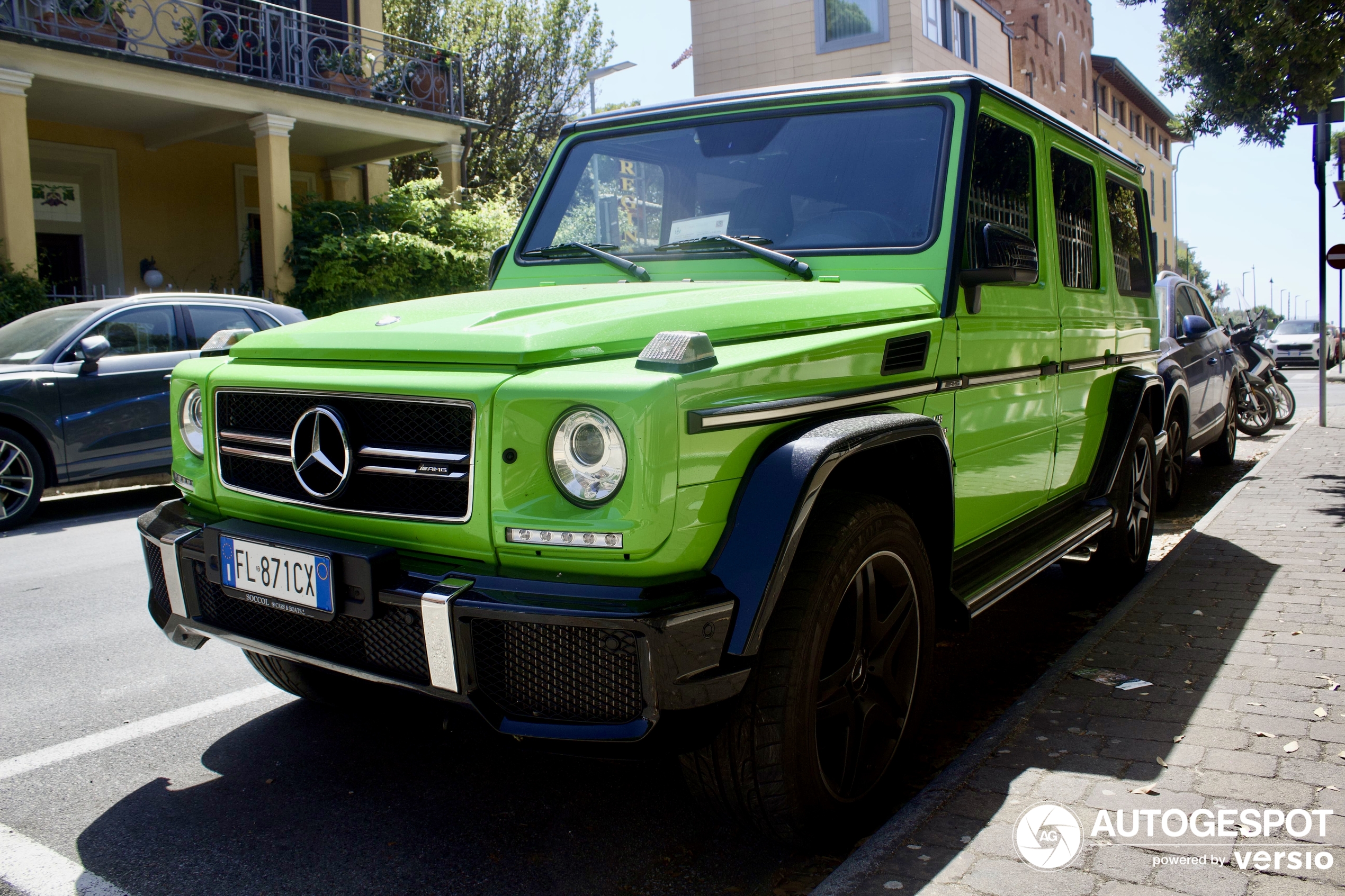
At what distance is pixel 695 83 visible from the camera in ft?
94.3

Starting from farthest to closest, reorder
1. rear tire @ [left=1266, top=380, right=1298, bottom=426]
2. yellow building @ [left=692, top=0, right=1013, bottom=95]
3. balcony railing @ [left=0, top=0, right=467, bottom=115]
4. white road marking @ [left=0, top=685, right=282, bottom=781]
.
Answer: yellow building @ [left=692, top=0, right=1013, bottom=95] < balcony railing @ [left=0, top=0, right=467, bottom=115] < rear tire @ [left=1266, top=380, right=1298, bottom=426] < white road marking @ [left=0, top=685, right=282, bottom=781]

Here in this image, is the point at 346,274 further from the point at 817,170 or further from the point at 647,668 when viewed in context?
the point at 647,668

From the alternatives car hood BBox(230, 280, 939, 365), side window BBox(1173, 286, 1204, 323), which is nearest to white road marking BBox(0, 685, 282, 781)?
car hood BBox(230, 280, 939, 365)

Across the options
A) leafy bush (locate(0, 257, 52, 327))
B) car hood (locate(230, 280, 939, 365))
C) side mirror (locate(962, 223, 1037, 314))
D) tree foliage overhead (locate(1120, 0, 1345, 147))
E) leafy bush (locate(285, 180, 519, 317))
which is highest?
tree foliage overhead (locate(1120, 0, 1345, 147))

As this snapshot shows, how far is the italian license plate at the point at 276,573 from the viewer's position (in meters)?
2.54

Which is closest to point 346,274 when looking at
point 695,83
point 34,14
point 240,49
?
point 240,49

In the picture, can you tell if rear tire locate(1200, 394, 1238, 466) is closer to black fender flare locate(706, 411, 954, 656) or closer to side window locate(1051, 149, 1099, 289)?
side window locate(1051, 149, 1099, 289)

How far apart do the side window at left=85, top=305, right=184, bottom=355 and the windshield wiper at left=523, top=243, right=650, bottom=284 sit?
593 centimetres

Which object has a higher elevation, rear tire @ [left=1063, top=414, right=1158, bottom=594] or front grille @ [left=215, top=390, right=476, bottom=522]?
front grille @ [left=215, top=390, right=476, bottom=522]

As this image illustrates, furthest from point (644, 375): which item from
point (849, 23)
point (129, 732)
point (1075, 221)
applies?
point (849, 23)

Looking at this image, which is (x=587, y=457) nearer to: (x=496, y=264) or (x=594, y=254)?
(x=594, y=254)

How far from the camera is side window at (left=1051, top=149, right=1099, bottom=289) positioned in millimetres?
4555

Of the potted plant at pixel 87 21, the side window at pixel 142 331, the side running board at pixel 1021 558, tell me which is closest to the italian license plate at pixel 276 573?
the side running board at pixel 1021 558

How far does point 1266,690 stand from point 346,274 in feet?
46.4
